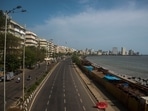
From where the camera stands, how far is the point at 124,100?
1519 inches

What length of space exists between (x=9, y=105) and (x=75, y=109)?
28.3ft

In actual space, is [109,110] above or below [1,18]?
below

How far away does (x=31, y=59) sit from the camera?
105 m

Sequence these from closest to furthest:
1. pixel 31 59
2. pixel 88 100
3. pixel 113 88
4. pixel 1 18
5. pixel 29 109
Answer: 1. pixel 29 109
2. pixel 88 100
3. pixel 113 88
4. pixel 1 18
5. pixel 31 59

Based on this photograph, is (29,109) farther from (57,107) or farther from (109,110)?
(109,110)

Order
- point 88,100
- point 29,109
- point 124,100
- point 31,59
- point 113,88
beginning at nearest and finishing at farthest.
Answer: point 29,109 → point 124,100 → point 88,100 → point 113,88 → point 31,59

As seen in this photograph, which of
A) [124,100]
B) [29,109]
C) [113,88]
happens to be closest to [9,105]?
[29,109]

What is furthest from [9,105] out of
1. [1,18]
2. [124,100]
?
[1,18]

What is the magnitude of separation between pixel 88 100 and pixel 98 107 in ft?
19.9

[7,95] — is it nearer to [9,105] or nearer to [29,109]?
[9,105]

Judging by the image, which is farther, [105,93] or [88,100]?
[105,93]

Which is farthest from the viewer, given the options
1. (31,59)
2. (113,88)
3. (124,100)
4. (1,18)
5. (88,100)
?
(31,59)

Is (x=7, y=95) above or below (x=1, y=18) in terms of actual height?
below

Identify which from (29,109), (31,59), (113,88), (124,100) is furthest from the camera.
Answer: (31,59)
